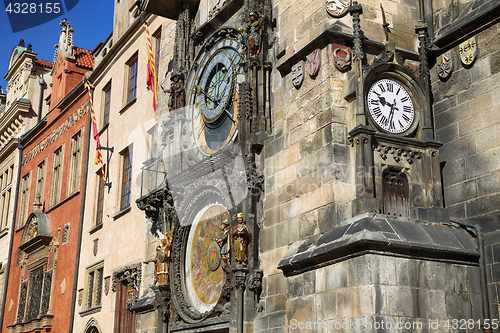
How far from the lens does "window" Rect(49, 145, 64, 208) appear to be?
23.4m

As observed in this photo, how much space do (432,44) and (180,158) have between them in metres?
5.56

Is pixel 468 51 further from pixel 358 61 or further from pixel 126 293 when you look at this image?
pixel 126 293

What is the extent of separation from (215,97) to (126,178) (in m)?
6.33

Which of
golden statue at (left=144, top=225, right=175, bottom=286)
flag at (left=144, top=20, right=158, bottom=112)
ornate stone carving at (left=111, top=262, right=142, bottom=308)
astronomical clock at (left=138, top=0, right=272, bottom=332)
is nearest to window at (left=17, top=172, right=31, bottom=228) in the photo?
ornate stone carving at (left=111, top=262, right=142, bottom=308)

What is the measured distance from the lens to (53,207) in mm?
23250

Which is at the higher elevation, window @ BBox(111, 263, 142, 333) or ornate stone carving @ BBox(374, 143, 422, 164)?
ornate stone carving @ BBox(374, 143, 422, 164)

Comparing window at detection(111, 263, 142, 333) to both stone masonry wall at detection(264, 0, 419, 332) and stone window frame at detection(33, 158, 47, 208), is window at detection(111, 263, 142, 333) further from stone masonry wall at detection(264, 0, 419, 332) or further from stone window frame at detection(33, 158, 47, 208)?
stone window frame at detection(33, 158, 47, 208)

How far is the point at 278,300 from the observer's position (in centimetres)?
953

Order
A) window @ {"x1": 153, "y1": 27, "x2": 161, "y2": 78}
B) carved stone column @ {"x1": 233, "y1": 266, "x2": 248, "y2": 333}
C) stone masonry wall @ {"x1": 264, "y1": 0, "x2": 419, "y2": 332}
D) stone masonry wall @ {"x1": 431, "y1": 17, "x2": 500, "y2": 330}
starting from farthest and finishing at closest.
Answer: window @ {"x1": 153, "y1": 27, "x2": 161, "y2": 78} → carved stone column @ {"x1": 233, "y1": 266, "x2": 248, "y2": 333} → stone masonry wall @ {"x1": 264, "y1": 0, "x2": 419, "y2": 332} → stone masonry wall @ {"x1": 431, "y1": 17, "x2": 500, "y2": 330}

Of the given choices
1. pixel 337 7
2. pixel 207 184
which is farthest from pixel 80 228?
pixel 337 7

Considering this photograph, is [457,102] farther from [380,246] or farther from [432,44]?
[380,246]

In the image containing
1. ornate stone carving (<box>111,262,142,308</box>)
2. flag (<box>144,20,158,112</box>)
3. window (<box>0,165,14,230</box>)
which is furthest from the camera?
window (<box>0,165,14,230</box>)

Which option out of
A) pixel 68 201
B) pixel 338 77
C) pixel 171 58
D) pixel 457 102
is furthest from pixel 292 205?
pixel 68 201

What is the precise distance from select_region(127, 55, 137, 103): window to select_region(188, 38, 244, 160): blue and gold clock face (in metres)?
5.53
